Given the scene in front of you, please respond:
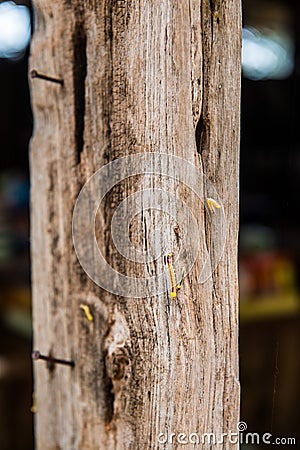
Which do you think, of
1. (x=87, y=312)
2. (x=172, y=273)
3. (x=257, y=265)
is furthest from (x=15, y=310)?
(x=172, y=273)

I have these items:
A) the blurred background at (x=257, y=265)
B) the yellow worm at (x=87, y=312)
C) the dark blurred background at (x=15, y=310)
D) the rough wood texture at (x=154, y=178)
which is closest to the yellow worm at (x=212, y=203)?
the rough wood texture at (x=154, y=178)

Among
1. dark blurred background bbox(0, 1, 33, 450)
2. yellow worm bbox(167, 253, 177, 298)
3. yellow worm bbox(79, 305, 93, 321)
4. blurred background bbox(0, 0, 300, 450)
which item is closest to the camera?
yellow worm bbox(167, 253, 177, 298)

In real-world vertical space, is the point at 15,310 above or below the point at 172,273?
above

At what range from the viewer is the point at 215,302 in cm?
59

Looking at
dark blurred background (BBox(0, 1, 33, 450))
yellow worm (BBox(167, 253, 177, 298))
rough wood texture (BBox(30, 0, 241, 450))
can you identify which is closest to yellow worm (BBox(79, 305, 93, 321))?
rough wood texture (BBox(30, 0, 241, 450))

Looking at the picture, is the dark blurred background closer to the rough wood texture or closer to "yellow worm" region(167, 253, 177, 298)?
the rough wood texture

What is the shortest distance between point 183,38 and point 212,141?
11cm

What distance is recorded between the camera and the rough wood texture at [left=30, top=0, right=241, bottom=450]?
0.59 meters

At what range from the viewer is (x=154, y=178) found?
597mm

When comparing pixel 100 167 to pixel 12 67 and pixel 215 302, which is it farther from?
pixel 12 67

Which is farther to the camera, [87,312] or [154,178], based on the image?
[87,312]

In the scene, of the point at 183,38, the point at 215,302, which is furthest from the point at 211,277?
the point at 183,38

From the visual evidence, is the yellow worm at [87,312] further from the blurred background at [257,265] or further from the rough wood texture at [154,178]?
the blurred background at [257,265]

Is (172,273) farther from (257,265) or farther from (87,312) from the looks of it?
(257,265)
